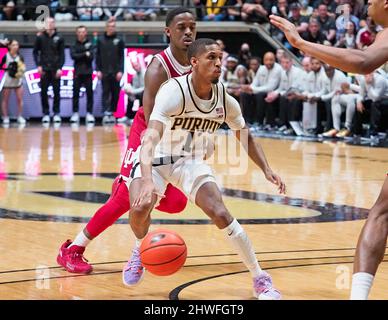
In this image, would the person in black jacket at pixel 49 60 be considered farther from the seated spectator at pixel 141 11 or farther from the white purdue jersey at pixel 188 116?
the white purdue jersey at pixel 188 116

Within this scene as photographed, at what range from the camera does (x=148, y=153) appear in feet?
21.6

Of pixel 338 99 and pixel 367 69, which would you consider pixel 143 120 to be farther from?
pixel 338 99

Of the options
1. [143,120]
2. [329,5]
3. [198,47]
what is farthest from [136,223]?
[329,5]

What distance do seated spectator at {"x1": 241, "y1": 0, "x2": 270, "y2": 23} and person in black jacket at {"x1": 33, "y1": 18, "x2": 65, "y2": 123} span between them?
4655 mm

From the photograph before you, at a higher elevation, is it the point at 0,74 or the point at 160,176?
the point at 160,176

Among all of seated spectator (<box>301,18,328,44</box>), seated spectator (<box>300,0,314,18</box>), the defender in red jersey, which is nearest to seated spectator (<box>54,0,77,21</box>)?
seated spectator (<box>300,0,314,18</box>)

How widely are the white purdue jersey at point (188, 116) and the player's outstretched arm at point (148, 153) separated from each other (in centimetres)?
7

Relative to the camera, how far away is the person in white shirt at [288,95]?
823 inches

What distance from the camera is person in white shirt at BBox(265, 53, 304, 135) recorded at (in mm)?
20906

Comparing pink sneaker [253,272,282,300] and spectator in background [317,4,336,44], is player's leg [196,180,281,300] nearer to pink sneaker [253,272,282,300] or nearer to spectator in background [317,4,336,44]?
pink sneaker [253,272,282,300]

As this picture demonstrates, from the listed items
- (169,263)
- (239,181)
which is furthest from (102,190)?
(169,263)

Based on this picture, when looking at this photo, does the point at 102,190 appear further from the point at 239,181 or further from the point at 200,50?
the point at 200,50
